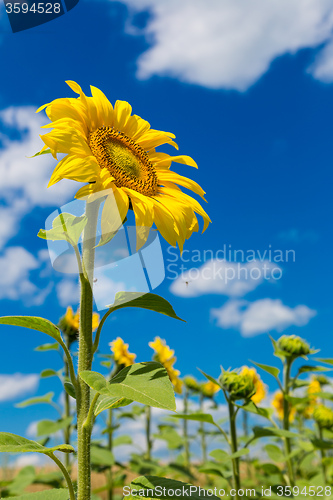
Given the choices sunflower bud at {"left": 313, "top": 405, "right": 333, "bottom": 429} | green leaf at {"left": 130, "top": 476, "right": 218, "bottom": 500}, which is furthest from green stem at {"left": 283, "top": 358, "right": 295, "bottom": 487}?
green leaf at {"left": 130, "top": 476, "right": 218, "bottom": 500}

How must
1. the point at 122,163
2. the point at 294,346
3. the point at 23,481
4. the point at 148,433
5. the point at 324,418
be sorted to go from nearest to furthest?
the point at 122,163
the point at 294,346
the point at 23,481
the point at 324,418
the point at 148,433

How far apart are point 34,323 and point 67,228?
0.84 feet

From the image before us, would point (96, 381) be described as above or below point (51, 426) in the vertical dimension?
below

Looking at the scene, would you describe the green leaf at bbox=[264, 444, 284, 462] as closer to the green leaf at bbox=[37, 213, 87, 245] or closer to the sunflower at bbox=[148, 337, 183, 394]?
the sunflower at bbox=[148, 337, 183, 394]

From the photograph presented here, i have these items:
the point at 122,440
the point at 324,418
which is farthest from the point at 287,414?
the point at 122,440

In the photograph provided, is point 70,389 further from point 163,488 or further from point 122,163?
point 122,163

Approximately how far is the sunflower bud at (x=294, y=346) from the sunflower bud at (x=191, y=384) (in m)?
2.10

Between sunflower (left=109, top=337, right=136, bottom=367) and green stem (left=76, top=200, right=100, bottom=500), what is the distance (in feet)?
7.35

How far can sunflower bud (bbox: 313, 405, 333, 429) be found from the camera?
3607 millimetres

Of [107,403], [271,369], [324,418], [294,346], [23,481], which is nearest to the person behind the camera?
[107,403]

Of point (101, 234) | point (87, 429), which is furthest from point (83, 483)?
point (101, 234)

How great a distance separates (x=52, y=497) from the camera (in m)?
1.28

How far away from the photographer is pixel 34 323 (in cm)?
116

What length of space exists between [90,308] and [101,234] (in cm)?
20
